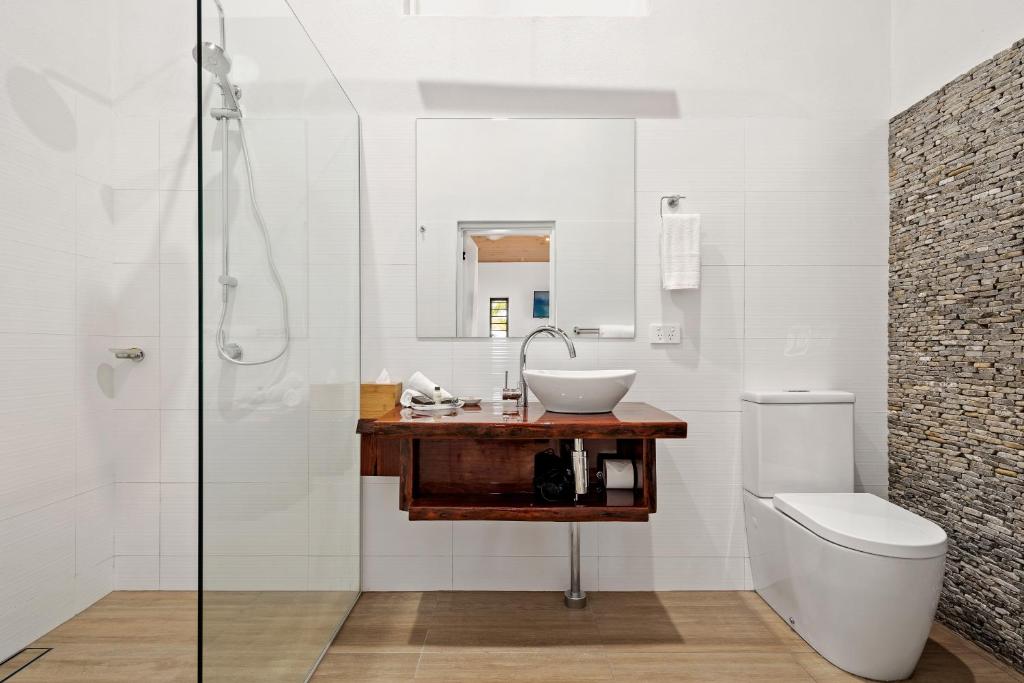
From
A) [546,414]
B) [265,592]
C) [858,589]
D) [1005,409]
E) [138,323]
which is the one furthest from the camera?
[138,323]

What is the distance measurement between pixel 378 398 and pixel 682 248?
1318 millimetres

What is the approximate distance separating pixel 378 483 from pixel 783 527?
153 centimetres

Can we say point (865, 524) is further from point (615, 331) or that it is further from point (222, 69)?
point (222, 69)

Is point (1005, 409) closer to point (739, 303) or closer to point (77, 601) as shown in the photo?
point (739, 303)

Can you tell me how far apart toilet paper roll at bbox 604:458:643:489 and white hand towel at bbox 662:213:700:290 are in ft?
2.46

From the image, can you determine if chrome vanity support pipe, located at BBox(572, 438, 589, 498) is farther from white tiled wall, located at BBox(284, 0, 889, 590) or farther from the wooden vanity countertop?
white tiled wall, located at BBox(284, 0, 889, 590)

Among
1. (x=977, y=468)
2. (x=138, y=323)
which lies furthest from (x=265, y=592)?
(x=977, y=468)

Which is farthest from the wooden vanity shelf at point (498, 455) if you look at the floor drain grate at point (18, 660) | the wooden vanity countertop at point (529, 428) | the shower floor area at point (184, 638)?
the floor drain grate at point (18, 660)

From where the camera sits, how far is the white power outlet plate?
2.31 metres

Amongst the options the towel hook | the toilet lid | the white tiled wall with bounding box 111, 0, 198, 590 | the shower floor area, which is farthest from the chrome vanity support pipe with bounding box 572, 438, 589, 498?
the white tiled wall with bounding box 111, 0, 198, 590

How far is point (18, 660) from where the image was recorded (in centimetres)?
181

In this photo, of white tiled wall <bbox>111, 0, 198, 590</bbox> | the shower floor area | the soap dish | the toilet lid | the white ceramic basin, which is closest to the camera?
the shower floor area

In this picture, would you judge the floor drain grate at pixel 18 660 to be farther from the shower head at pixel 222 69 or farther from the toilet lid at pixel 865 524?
the toilet lid at pixel 865 524

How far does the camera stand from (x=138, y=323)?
2279 mm
